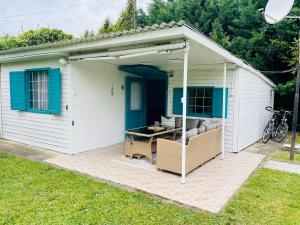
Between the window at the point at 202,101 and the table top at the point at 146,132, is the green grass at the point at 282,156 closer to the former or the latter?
the window at the point at 202,101

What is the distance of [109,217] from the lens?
3252mm

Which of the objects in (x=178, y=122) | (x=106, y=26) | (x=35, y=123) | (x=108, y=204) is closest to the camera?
(x=108, y=204)

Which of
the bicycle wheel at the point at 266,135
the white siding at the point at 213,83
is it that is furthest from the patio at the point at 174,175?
the bicycle wheel at the point at 266,135

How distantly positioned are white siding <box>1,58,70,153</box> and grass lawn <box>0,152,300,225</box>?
172 cm

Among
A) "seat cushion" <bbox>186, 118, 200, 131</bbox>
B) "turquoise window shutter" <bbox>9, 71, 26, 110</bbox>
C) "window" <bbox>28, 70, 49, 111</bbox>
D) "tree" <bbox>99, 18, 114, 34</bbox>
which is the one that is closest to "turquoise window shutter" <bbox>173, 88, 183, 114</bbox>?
"seat cushion" <bbox>186, 118, 200, 131</bbox>

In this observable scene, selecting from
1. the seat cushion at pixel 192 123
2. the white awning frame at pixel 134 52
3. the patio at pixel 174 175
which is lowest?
the patio at pixel 174 175

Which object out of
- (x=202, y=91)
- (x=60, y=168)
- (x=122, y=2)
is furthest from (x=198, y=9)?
(x=60, y=168)

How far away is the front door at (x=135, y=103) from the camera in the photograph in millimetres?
8117

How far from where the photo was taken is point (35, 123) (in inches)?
276

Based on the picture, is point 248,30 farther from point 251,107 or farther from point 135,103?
point 135,103

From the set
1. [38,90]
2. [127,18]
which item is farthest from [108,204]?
[127,18]

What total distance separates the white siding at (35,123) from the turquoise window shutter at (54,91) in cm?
10

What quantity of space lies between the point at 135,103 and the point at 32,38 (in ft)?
44.1

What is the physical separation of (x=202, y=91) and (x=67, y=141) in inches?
169
